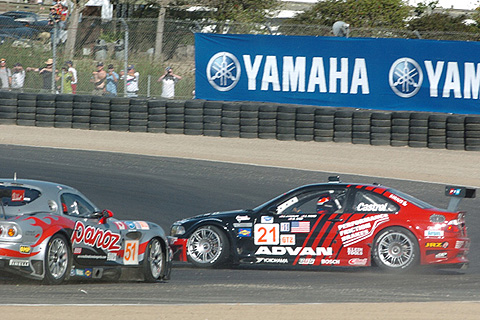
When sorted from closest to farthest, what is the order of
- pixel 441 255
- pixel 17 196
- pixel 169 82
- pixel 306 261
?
pixel 17 196 → pixel 441 255 → pixel 306 261 → pixel 169 82

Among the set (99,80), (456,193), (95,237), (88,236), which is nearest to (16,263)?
(88,236)

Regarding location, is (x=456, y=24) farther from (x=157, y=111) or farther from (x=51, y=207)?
(x=51, y=207)

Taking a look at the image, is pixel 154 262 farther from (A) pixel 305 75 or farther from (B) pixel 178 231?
(A) pixel 305 75

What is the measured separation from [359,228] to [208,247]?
195cm

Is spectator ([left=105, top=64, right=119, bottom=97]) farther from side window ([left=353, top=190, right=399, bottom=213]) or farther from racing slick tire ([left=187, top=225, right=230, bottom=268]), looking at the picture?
side window ([left=353, top=190, right=399, bottom=213])

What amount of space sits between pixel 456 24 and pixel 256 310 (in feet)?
113

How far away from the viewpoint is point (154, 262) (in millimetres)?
10078

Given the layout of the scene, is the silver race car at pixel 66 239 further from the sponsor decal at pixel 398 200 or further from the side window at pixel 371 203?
the sponsor decal at pixel 398 200

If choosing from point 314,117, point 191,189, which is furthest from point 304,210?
point 314,117

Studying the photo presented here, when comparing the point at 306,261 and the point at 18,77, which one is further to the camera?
the point at 18,77

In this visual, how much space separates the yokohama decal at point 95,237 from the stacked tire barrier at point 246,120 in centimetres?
1130

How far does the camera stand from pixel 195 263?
11523 mm

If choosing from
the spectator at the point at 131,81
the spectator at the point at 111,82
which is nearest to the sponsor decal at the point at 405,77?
the spectator at the point at 131,81

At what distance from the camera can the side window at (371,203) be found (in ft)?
37.0
